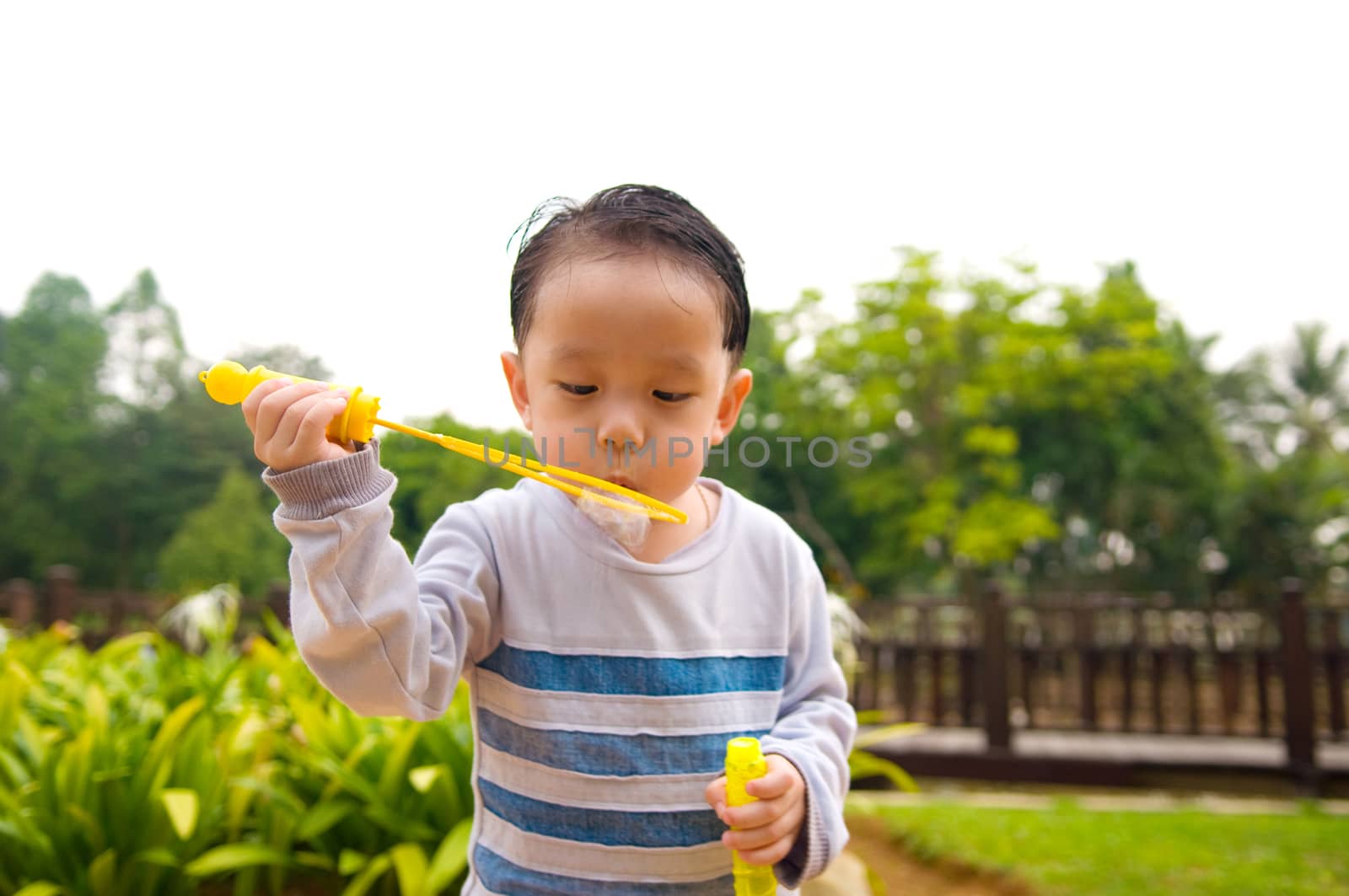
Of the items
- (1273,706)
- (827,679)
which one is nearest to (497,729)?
(827,679)

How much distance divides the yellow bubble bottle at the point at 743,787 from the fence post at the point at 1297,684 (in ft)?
17.6

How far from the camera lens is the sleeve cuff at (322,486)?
2.04 ft

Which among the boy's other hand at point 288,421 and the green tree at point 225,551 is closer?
the boy's other hand at point 288,421

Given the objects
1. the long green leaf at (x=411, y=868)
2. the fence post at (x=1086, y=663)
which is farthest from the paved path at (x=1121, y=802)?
the long green leaf at (x=411, y=868)

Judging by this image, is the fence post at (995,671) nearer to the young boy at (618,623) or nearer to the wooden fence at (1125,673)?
the wooden fence at (1125,673)

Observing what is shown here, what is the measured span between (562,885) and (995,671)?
16.0ft

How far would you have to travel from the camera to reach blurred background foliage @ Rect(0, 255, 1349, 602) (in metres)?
6.79

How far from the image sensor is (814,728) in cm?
88

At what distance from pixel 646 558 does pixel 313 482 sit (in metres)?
0.35

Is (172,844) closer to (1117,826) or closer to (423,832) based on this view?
(423,832)

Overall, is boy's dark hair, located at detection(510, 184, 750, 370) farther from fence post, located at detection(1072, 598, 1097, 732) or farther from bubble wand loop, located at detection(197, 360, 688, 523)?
fence post, located at detection(1072, 598, 1097, 732)

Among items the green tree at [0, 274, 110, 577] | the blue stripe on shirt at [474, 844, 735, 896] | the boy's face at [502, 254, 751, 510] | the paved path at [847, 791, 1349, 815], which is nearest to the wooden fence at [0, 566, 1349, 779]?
the paved path at [847, 791, 1349, 815]

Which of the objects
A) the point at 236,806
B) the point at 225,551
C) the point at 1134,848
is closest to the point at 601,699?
the point at 236,806

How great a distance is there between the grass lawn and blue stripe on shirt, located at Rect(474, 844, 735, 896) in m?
2.07
